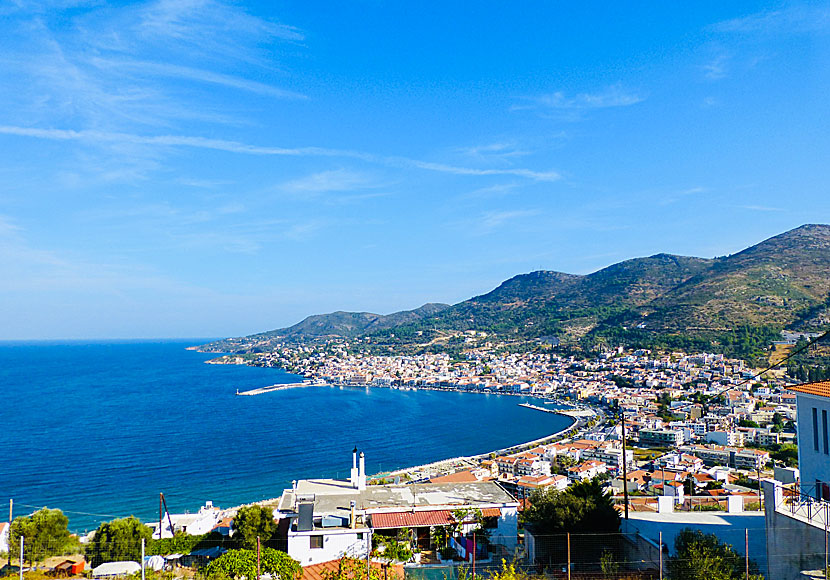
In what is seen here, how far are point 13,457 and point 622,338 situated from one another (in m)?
76.4

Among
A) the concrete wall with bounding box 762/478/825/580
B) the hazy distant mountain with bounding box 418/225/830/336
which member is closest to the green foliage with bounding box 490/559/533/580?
the concrete wall with bounding box 762/478/825/580

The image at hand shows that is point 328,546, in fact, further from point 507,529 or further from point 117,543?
point 117,543

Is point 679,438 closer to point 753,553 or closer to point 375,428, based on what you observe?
point 375,428

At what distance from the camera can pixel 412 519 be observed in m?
9.44

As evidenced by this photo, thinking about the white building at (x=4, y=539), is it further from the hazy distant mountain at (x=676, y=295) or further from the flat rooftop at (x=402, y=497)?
the hazy distant mountain at (x=676, y=295)

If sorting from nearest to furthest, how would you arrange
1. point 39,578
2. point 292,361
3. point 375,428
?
1. point 39,578
2. point 375,428
3. point 292,361

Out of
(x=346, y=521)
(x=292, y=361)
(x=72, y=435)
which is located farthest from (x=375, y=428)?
(x=292, y=361)

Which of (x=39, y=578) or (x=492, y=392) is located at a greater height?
(x=39, y=578)

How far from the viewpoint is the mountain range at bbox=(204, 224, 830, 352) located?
69.8 meters

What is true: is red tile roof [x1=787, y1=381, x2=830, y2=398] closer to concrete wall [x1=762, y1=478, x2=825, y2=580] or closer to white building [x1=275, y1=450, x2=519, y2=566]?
concrete wall [x1=762, y1=478, x2=825, y2=580]

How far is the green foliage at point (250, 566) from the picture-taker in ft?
21.7

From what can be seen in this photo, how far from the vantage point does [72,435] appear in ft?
124

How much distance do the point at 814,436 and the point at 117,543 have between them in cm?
1242

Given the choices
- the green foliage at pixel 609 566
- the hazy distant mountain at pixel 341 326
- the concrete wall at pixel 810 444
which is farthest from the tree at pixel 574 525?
the hazy distant mountain at pixel 341 326
